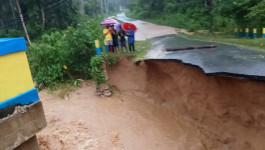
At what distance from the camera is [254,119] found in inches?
211

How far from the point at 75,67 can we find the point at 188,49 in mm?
5071

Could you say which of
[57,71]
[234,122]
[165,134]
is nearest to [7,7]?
[57,71]

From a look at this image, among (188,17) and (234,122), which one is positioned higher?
(188,17)

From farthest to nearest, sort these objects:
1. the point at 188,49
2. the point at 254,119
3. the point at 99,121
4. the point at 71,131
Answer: the point at 188,49 < the point at 99,121 < the point at 71,131 < the point at 254,119

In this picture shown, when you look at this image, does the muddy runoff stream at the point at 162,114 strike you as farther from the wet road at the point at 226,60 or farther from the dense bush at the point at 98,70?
the dense bush at the point at 98,70

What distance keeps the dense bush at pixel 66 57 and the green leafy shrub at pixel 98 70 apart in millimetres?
1523

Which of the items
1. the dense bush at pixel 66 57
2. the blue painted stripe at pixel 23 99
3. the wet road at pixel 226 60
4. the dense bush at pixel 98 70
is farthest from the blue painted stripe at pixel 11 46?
the dense bush at pixel 66 57

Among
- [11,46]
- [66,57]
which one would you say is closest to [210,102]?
[11,46]

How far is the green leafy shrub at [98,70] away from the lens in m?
8.76

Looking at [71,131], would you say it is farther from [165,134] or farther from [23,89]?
[23,89]

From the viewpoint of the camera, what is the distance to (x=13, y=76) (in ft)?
11.4

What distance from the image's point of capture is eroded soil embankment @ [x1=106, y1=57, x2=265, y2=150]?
5340 mm

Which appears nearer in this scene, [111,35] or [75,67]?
[111,35]

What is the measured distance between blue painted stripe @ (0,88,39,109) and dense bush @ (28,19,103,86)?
6435 mm
